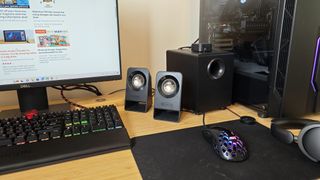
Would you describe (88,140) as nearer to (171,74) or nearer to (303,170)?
(171,74)

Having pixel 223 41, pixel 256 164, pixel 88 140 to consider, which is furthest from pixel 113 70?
pixel 256 164

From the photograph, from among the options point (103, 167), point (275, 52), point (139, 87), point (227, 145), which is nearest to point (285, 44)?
point (275, 52)

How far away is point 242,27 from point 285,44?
0.62 ft

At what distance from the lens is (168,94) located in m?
0.75

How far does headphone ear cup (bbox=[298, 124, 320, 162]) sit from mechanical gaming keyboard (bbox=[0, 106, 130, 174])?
0.38 meters

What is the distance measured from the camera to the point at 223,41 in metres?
0.92

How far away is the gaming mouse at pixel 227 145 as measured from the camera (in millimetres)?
515

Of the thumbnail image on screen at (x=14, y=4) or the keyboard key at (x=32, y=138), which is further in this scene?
the thumbnail image on screen at (x=14, y=4)

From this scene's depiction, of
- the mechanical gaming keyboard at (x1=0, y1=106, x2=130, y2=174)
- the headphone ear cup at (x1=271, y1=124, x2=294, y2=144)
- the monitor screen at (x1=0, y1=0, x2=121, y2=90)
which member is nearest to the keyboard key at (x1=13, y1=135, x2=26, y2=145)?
the mechanical gaming keyboard at (x1=0, y1=106, x2=130, y2=174)

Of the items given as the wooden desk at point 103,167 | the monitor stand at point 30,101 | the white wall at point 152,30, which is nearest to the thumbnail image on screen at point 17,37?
the monitor stand at point 30,101

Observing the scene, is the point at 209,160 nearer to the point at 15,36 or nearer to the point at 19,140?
the point at 19,140

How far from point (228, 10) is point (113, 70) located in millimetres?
458

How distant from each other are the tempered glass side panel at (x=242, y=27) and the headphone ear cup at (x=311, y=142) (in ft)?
0.88

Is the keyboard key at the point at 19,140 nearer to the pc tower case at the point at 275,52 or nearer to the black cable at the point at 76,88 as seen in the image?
the black cable at the point at 76,88
